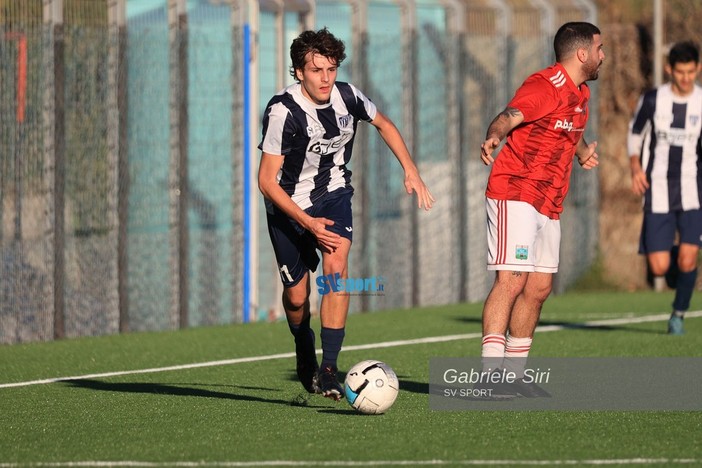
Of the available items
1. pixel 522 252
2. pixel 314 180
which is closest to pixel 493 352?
pixel 522 252

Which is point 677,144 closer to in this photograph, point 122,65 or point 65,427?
point 122,65

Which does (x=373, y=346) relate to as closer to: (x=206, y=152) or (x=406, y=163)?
(x=206, y=152)

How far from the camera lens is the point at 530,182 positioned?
8.77 meters

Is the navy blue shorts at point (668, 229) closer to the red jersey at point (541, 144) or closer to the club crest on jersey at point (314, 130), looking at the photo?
the red jersey at point (541, 144)

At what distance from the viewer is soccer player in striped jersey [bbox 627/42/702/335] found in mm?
13164

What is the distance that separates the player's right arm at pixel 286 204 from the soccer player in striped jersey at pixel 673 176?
5353mm

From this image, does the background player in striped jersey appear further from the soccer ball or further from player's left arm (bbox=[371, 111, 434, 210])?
the soccer ball

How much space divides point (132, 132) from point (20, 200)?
1.60 m

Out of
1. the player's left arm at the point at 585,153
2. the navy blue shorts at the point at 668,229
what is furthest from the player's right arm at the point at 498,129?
the navy blue shorts at the point at 668,229

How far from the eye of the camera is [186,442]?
7.19m

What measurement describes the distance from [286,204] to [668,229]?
5.83m

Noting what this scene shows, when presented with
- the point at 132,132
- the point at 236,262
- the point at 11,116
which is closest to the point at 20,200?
the point at 11,116

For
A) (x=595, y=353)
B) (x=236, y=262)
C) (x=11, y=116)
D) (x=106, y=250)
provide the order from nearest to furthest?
1. (x=595, y=353)
2. (x=11, y=116)
3. (x=106, y=250)
4. (x=236, y=262)

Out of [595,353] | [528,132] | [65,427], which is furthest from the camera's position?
[595,353]
